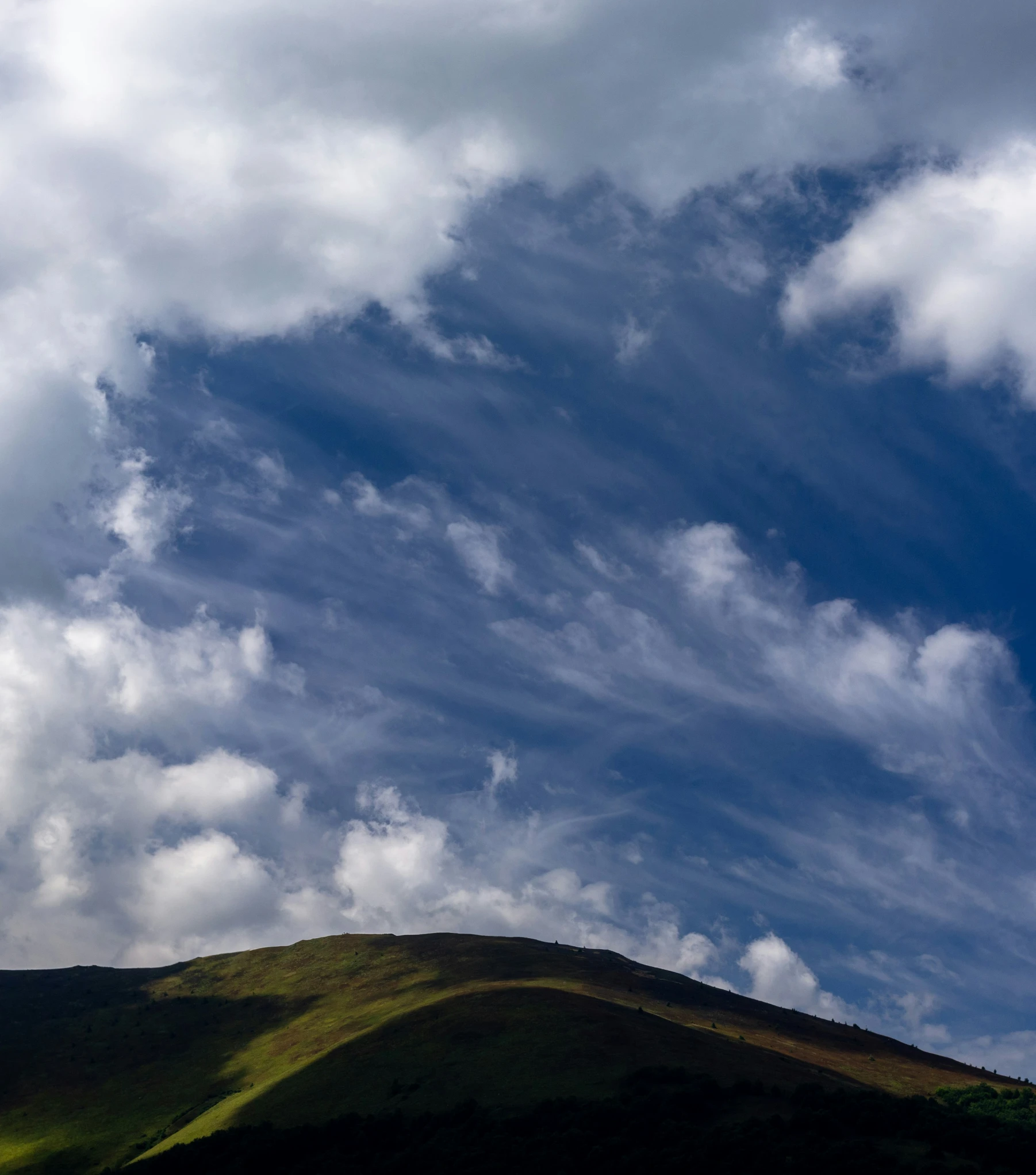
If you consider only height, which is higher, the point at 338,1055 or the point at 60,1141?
the point at 338,1055

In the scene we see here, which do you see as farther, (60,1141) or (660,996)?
(660,996)

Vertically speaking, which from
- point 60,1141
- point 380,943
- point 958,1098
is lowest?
point 60,1141

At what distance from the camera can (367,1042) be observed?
8256 cm

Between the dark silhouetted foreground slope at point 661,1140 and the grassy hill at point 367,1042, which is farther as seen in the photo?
the grassy hill at point 367,1042

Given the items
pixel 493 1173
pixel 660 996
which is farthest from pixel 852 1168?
pixel 660 996

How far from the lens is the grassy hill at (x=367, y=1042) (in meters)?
71.4

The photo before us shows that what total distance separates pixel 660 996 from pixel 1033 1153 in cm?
5648

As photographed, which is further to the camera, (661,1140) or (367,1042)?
(367,1042)

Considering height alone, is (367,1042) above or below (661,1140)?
above

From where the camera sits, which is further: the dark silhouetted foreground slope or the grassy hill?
the grassy hill

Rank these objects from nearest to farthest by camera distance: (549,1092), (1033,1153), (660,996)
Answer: (1033,1153) → (549,1092) → (660,996)

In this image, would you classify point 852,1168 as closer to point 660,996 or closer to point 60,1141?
point 660,996

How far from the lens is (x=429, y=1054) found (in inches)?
2982

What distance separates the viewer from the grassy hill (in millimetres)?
71438
